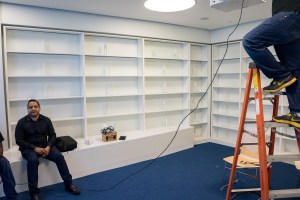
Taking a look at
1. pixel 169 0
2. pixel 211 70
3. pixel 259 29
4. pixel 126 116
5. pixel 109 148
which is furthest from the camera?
pixel 211 70

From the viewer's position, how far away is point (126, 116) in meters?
4.62

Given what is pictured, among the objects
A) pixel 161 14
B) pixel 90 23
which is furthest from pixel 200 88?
pixel 90 23

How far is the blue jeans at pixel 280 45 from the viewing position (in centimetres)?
158

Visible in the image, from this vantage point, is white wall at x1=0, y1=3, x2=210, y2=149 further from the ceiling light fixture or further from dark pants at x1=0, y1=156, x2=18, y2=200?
the ceiling light fixture

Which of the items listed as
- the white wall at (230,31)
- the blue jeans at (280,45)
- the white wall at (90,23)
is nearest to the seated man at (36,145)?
the white wall at (90,23)

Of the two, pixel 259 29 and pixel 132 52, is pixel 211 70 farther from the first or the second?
pixel 259 29

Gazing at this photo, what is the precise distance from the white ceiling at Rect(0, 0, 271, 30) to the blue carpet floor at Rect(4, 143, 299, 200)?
2537 mm

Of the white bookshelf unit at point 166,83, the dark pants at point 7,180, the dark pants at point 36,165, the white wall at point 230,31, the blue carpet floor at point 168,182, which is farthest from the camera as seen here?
the white bookshelf unit at point 166,83

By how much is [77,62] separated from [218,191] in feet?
9.67

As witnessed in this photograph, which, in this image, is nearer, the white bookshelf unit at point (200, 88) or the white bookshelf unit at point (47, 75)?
the white bookshelf unit at point (47, 75)

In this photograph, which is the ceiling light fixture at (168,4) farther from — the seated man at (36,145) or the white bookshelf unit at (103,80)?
the seated man at (36,145)

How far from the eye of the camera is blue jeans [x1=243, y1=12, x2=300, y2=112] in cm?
158

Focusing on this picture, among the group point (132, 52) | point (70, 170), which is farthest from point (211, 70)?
point (70, 170)

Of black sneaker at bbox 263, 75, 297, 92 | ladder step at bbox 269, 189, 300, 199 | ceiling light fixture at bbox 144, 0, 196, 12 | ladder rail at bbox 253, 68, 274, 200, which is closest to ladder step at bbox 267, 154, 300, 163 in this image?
ladder rail at bbox 253, 68, 274, 200
